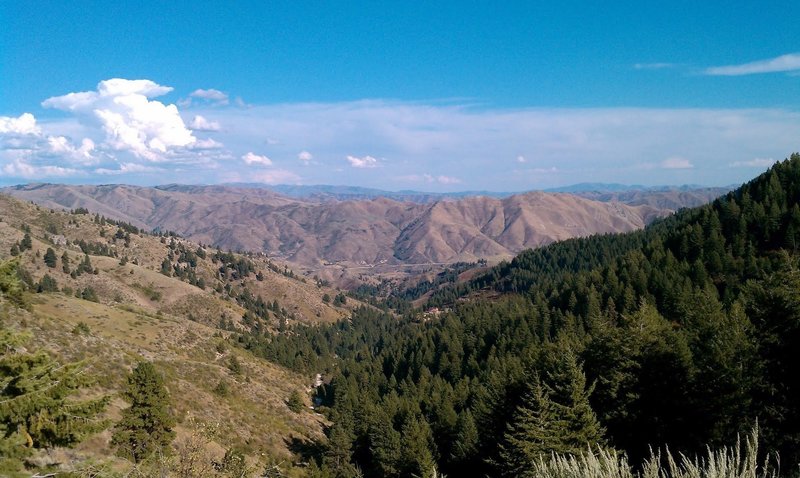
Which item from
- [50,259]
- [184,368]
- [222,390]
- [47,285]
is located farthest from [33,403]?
[50,259]

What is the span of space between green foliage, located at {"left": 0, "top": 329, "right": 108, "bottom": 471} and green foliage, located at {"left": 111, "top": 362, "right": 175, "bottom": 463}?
27951 mm

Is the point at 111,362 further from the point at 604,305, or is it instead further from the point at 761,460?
the point at 604,305

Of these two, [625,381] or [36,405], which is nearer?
[36,405]

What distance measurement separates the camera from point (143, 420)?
129ft

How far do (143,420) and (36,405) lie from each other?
31.4 meters

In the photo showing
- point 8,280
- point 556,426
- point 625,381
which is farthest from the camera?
point 625,381

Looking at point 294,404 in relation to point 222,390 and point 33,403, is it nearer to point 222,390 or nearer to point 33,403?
point 222,390

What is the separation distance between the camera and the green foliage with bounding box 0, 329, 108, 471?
39.7 ft

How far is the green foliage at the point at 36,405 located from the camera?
39.7 ft

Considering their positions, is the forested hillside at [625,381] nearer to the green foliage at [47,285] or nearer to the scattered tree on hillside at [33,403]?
the scattered tree on hillside at [33,403]

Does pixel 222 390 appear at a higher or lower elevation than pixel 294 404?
higher

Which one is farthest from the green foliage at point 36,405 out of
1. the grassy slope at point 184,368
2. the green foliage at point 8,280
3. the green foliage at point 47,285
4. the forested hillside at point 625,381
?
the green foliage at point 47,285

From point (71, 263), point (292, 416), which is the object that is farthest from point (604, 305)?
point (71, 263)

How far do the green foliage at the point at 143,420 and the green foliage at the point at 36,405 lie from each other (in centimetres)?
2795
